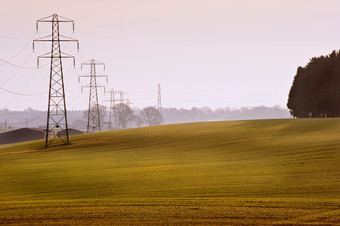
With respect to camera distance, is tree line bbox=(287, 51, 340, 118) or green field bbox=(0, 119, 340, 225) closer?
green field bbox=(0, 119, 340, 225)

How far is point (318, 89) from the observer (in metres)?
78.6

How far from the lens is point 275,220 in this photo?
14133 millimetres

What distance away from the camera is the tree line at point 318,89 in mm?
75500

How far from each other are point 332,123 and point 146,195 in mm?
37813

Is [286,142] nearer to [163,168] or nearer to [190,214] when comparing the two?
[163,168]

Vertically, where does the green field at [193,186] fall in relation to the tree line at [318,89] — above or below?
below

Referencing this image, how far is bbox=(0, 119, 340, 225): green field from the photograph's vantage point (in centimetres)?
1491

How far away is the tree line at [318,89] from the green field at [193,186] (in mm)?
33258

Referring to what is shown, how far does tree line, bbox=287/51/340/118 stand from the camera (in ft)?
248

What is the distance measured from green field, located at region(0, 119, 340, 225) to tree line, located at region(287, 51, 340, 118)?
33258mm

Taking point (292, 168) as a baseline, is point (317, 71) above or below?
above

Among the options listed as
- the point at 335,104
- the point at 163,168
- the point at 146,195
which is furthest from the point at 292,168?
the point at 335,104

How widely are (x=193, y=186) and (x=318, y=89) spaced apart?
62516mm

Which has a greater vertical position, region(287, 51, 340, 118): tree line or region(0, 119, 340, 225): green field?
region(287, 51, 340, 118): tree line
